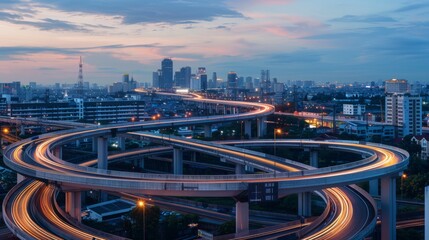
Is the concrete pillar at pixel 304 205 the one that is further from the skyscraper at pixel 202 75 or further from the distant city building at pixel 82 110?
the skyscraper at pixel 202 75

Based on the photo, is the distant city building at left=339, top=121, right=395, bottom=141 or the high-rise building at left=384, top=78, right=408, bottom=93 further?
the high-rise building at left=384, top=78, right=408, bottom=93

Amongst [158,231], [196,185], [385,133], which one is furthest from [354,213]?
[385,133]

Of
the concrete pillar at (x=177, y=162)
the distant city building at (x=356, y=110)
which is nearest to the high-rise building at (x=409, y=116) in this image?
the distant city building at (x=356, y=110)

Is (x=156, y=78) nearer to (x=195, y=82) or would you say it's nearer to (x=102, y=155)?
(x=195, y=82)

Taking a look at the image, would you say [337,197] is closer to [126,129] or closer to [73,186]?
[73,186]

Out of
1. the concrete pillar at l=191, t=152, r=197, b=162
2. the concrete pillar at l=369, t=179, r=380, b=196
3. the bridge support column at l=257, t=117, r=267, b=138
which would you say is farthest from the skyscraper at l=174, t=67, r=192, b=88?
the concrete pillar at l=369, t=179, r=380, b=196

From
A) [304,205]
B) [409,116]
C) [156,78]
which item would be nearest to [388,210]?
[304,205]

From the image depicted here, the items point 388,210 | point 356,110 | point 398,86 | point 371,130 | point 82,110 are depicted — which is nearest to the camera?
point 388,210

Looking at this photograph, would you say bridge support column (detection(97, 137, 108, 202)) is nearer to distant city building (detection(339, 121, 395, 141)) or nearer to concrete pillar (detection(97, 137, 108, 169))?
concrete pillar (detection(97, 137, 108, 169))

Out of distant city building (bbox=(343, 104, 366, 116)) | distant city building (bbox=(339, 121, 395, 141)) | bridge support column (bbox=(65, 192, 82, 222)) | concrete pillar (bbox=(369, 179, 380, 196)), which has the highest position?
distant city building (bbox=(343, 104, 366, 116))

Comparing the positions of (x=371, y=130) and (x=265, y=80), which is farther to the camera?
(x=265, y=80)
